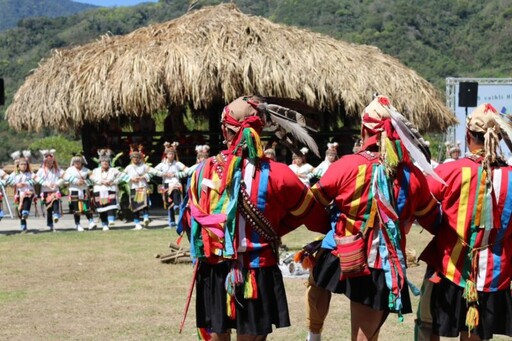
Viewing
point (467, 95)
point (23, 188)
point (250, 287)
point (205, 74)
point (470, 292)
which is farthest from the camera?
point (467, 95)

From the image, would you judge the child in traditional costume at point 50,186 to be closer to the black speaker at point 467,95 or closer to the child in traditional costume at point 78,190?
the child in traditional costume at point 78,190

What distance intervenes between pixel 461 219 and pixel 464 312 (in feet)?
1.77

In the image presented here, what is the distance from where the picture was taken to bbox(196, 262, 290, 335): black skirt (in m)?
4.91

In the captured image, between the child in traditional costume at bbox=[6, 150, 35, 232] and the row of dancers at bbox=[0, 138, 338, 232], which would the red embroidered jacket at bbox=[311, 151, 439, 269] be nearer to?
the row of dancers at bbox=[0, 138, 338, 232]

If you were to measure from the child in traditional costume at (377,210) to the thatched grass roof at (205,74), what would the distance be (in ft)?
39.2

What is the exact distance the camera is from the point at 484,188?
501cm

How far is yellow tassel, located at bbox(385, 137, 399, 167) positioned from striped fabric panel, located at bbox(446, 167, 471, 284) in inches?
16.2

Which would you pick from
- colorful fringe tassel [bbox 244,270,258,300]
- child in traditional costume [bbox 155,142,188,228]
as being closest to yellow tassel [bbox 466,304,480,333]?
colorful fringe tassel [bbox 244,270,258,300]

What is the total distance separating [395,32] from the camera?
194 feet

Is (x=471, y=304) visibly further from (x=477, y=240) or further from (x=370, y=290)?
(x=370, y=290)

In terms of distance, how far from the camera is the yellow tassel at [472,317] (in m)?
4.95

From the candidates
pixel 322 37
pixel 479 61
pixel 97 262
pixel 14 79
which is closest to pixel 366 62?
pixel 322 37

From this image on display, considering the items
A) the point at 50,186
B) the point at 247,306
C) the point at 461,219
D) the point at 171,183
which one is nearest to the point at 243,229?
the point at 247,306

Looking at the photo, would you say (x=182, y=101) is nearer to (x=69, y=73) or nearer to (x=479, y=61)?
(x=69, y=73)
